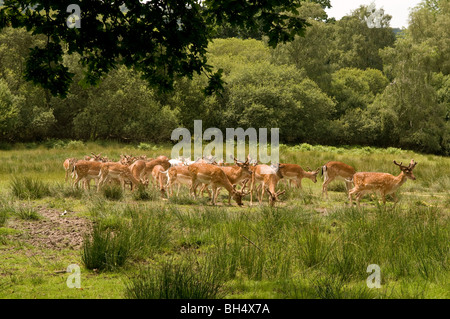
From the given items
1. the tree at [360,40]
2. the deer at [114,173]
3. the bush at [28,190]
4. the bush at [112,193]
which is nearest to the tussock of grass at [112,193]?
the bush at [112,193]

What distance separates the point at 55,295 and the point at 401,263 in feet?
14.3

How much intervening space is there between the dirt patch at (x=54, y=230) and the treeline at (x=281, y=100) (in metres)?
24.3

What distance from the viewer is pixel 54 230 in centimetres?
869

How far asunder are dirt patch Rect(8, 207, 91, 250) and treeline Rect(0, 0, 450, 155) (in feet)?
79.7

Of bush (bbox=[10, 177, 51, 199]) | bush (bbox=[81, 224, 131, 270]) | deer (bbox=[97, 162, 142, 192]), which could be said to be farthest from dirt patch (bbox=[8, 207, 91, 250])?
deer (bbox=[97, 162, 142, 192])

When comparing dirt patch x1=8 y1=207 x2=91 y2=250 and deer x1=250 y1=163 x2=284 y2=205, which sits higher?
deer x1=250 y1=163 x2=284 y2=205

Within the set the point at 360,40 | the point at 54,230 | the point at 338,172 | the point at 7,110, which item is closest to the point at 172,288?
the point at 54,230

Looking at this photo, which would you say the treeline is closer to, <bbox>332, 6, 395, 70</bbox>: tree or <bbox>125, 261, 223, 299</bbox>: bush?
<bbox>332, 6, 395, 70</bbox>: tree

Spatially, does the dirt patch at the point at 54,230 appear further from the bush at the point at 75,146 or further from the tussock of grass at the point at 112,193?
the bush at the point at 75,146

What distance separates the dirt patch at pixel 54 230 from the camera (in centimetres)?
790

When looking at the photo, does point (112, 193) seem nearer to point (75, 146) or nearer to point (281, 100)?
point (75, 146)

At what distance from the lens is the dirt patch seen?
25.9ft

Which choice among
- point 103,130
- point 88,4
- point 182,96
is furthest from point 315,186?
point 182,96

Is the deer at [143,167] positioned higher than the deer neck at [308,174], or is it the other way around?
the deer at [143,167]
